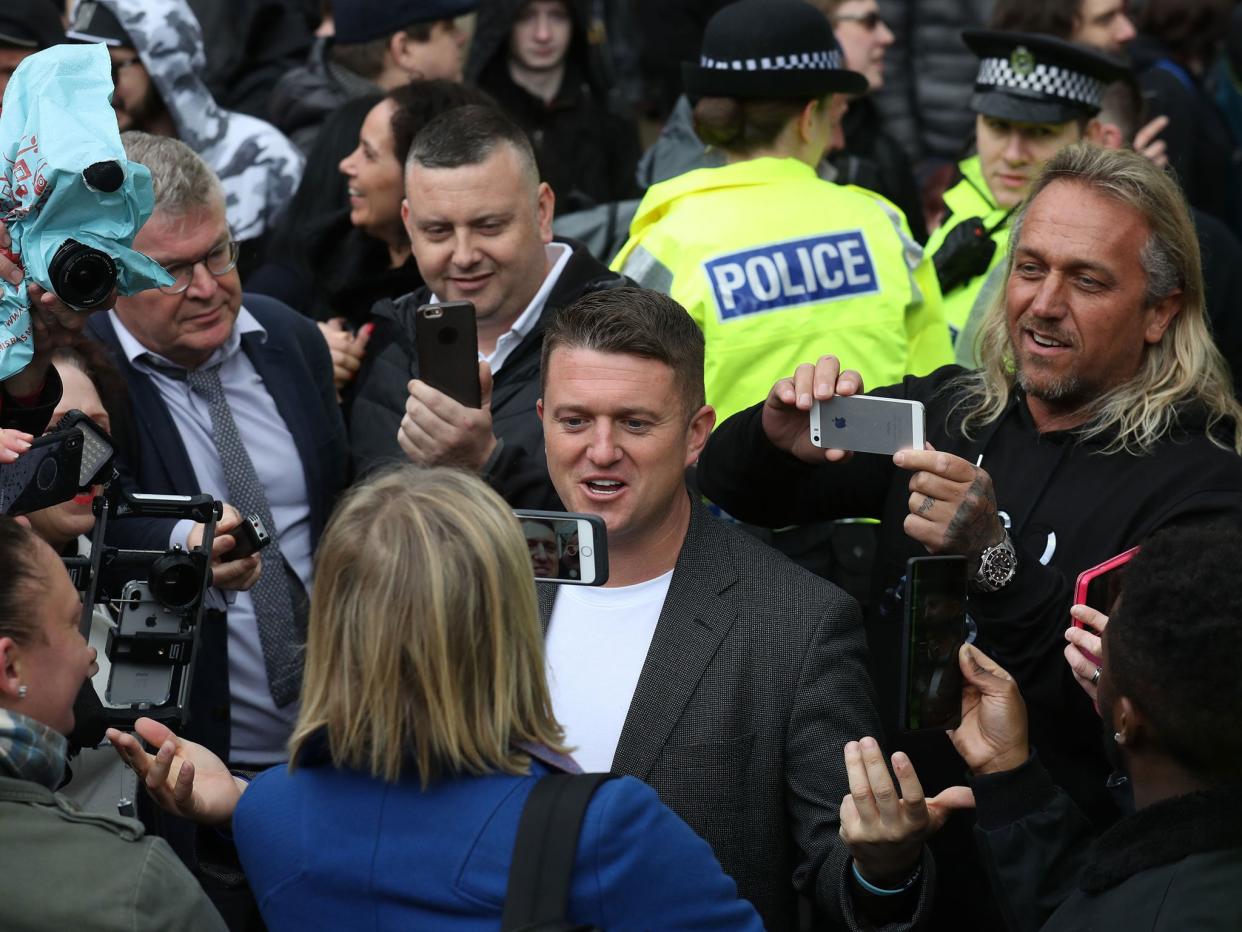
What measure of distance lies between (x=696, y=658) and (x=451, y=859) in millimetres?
995

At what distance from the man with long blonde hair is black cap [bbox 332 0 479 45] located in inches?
114

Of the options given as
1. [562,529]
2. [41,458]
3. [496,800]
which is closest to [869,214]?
[562,529]

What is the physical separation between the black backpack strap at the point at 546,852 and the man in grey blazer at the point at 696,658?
72 cm

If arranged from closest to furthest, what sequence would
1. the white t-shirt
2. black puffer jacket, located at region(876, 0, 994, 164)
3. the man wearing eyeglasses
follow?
the white t-shirt, the man wearing eyeglasses, black puffer jacket, located at region(876, 0, 994, 164)

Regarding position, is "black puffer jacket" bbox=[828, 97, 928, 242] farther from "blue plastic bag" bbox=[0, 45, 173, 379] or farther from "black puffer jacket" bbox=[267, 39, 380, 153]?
"blue plastic bag" bbox=[0, 45, 173, 379]

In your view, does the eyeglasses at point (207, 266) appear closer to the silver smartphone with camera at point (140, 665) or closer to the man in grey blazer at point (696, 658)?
the silver smartphone with camera at point (140, 665)

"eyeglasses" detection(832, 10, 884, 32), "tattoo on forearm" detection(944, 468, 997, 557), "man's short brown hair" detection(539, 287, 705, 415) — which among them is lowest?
"tattoo on forearm" detection(944, 468, 997, 557)

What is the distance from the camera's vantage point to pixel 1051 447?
12.3 feet

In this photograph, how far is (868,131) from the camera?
732 centimetres

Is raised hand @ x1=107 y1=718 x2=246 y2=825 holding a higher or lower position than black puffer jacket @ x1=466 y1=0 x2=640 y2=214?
lower

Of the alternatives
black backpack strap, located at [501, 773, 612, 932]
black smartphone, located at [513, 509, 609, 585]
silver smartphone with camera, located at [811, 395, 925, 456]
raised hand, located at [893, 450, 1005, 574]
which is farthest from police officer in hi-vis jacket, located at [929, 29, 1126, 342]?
black backpack strap, located at [501, 773, 612, 932]

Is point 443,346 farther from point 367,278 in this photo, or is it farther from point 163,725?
point 367,278

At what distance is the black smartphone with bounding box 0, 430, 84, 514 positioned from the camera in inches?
123

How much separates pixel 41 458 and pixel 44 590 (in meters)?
0.54
